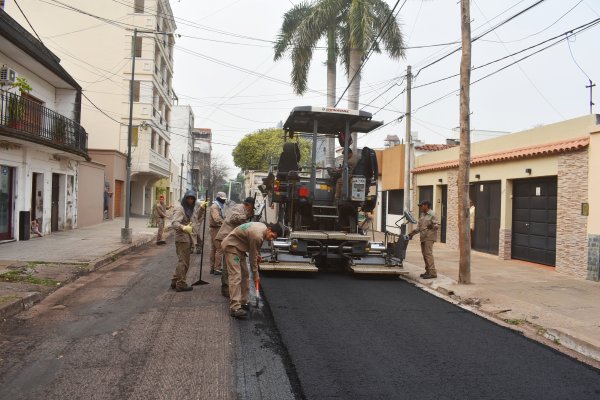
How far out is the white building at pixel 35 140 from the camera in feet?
46.6

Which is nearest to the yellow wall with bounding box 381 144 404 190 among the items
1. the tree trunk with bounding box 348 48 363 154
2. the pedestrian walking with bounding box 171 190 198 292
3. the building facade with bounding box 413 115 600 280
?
the tree trunk with bounding box 348 48 363 154

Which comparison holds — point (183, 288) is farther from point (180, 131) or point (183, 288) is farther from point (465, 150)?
point (180, 131)

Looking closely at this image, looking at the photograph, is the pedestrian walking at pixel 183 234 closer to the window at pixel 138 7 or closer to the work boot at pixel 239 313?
the work boot at pixel 239 313

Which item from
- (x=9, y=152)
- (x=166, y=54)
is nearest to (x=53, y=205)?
(x=9, y=152)

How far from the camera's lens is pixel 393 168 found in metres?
24.1

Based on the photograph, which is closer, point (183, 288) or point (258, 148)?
point (183, 288)

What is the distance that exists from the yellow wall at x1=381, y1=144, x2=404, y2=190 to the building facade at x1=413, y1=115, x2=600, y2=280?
4740 millimetres

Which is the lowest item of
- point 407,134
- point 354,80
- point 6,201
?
point 6,201

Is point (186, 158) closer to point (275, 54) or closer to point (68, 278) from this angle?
point (275, 54)

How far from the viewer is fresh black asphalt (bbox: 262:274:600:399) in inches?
173

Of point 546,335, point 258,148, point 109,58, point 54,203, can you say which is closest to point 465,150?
point 546,335

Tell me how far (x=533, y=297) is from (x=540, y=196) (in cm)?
539

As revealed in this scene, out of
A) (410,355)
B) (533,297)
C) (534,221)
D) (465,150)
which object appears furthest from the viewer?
(534,221)

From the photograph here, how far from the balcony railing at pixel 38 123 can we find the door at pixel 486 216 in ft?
45.4
